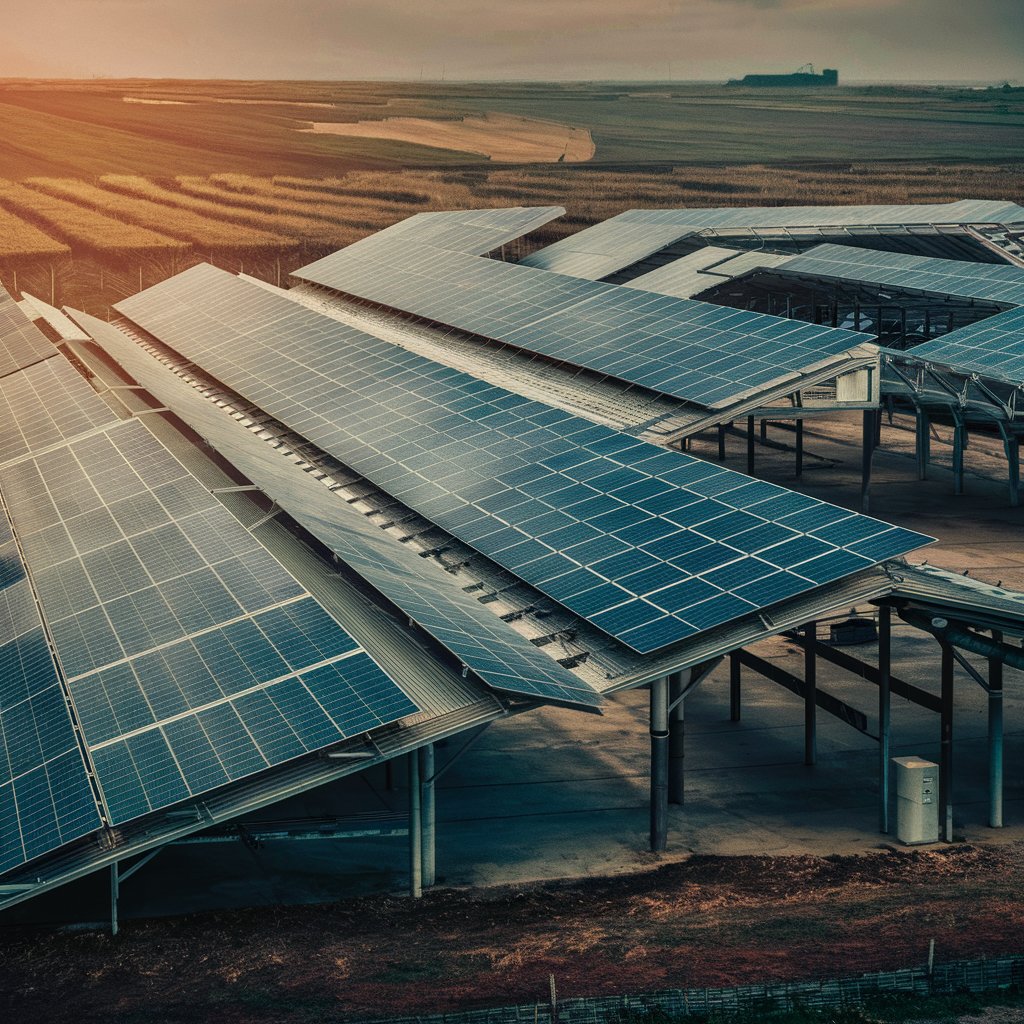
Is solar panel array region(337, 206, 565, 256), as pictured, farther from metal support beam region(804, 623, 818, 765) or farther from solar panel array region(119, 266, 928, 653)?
metal support beam region(804, 623, 818, 765)

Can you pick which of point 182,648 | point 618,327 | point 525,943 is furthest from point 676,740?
point 618,327

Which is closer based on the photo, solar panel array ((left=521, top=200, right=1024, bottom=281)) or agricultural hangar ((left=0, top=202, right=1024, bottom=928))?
agricultural hangar ((left=0, top=202, right=1024, bottom=928))

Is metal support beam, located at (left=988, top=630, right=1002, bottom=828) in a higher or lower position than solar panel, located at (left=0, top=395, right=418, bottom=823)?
lower

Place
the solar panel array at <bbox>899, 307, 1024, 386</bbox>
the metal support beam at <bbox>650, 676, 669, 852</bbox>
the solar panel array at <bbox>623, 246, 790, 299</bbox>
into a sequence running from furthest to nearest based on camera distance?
the solar panel array at <bbox>623, 246, 790, 299</bbox>
the solar panel array at <bbox>899, 307, 1024, 386</bbox>
the metal support beam at <bbox>650, 676, 669, 852</bbox>

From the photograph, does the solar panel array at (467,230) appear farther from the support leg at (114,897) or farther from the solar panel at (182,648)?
the support leg at (114,897)

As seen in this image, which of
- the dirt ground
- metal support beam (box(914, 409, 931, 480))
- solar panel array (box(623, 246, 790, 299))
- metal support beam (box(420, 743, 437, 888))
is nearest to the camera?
the dirt ground

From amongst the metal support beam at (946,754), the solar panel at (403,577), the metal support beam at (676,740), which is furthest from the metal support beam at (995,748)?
the solar panel at (403,577)

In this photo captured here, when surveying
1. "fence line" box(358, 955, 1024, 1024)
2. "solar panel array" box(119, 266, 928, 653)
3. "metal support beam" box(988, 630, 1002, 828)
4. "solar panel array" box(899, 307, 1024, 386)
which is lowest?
"fence line" box(358, 955, 1024, 1024)

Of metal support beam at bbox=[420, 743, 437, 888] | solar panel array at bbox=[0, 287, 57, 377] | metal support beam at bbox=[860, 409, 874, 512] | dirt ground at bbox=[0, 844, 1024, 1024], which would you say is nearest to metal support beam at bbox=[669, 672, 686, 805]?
dirt ground at bbox=[0, 844, 1024, 1024]
